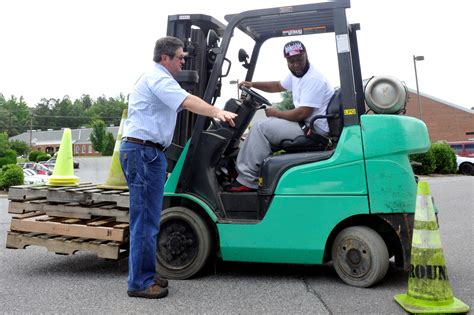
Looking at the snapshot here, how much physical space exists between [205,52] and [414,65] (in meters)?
31.1

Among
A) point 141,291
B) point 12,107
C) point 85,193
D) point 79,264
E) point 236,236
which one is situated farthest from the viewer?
point 12,107

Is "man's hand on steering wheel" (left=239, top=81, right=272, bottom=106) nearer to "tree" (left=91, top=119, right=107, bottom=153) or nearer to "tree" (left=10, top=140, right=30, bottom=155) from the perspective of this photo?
"tree" (left=91, top=119, right=107, bottom=153)

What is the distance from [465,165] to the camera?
2997cm

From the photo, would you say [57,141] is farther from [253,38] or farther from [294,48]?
[294,48]

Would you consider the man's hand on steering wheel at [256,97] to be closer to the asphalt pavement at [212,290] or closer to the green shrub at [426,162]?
the asphalt pavement at [212,290]

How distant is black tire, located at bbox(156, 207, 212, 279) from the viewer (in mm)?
4504

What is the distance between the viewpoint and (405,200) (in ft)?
13.6

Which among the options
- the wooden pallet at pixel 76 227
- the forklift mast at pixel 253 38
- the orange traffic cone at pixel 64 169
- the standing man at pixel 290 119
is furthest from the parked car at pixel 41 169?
the standing man at pixel 290 119

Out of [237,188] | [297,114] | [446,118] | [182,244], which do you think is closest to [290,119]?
[297,114]

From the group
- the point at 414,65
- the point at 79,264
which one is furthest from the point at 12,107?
the point at 79,264

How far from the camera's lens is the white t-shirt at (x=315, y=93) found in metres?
4.47

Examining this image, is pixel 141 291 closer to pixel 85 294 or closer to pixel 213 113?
pixel 85 294

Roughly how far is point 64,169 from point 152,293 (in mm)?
2825

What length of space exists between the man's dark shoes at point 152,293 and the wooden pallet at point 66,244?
0.70 meters
